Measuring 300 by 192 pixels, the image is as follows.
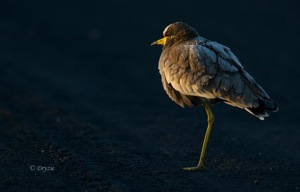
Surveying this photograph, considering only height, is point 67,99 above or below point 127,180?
above

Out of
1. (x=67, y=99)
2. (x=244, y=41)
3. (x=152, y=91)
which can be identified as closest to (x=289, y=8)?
(x=244, y=41)

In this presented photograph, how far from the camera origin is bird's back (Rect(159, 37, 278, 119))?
23.5ft

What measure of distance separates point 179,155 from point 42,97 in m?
4.31

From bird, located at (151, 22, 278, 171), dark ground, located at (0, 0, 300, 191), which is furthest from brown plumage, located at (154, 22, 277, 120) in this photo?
dark ground, located at (0, 0, 300, 191)

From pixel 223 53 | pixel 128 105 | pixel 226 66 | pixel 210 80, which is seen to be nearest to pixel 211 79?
pixel 210 80

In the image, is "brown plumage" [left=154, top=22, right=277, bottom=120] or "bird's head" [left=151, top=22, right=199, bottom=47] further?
"bird's head" [left=151, top=22, right=199, bottom=47]

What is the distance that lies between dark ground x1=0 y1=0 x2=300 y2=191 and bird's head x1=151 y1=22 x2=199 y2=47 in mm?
1690

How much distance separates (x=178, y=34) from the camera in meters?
8.20

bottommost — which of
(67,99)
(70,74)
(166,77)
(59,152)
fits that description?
(59,152)

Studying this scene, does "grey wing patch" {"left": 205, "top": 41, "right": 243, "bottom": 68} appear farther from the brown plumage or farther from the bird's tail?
the bird's tail

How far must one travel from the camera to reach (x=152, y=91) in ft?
41.4

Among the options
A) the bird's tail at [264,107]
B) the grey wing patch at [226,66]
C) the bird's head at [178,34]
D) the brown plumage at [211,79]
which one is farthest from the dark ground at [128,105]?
the bird's head at [178,34]

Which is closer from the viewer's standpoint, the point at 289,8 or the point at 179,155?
the point at 179,155

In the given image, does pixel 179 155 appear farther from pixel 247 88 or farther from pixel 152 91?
pixel 152 91
